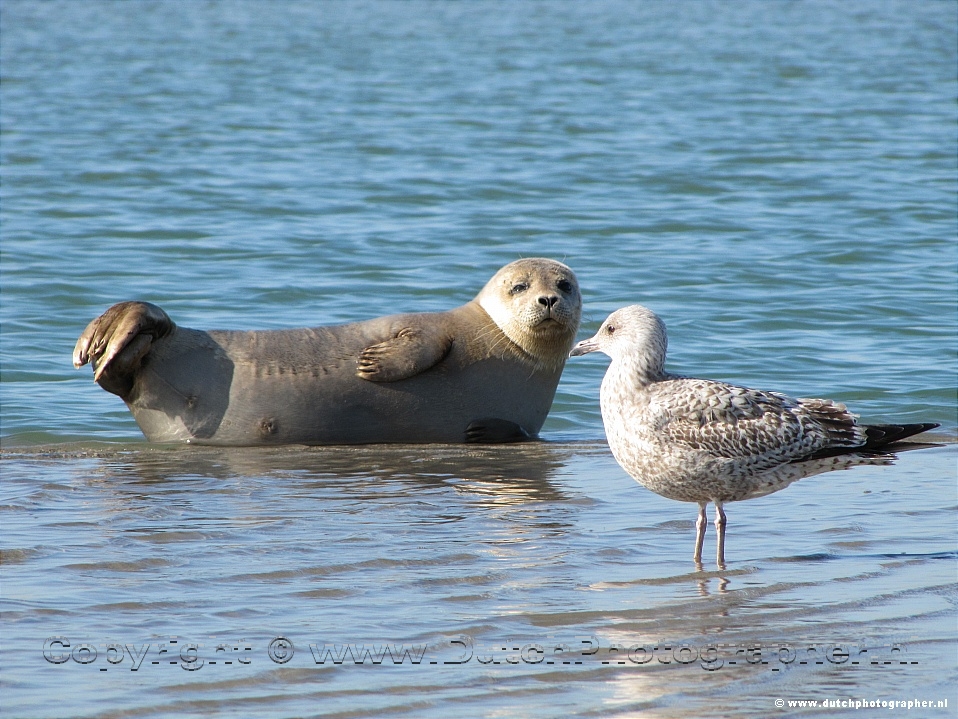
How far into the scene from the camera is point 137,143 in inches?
750

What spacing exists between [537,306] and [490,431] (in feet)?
2.33

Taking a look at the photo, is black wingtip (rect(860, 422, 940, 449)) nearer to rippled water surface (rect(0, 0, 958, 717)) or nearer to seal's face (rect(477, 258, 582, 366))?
rippled water surface (rect(0, 0, 958, 717))

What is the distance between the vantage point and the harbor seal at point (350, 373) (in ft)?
25.2

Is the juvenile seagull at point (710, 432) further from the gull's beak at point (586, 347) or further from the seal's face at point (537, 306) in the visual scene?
the seal's face at point (537, 306)

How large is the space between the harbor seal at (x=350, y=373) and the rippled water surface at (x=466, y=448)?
0.21 metres

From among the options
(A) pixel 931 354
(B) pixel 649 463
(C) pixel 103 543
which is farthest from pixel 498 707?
(A) pixel 931 354

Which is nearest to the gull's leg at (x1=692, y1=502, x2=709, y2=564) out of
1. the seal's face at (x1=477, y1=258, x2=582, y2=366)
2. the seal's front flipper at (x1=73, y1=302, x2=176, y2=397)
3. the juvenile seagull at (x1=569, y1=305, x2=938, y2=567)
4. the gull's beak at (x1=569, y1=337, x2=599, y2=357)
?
the juvenile seagull at (x1=569, y1=305, x2=938, y2=567)

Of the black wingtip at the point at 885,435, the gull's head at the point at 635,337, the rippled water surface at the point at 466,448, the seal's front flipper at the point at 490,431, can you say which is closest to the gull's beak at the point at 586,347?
the gull's head at the point at 635,337

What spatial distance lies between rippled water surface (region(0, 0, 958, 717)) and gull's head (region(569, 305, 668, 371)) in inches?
29.3

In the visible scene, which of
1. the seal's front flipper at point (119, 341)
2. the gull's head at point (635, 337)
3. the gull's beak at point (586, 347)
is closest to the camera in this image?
the gull's head at point (635, 337)

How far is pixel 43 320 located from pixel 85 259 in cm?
211

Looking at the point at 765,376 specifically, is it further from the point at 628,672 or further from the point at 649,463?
the point at 628,672

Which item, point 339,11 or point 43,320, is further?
point 339,11

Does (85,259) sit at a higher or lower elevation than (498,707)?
lower
